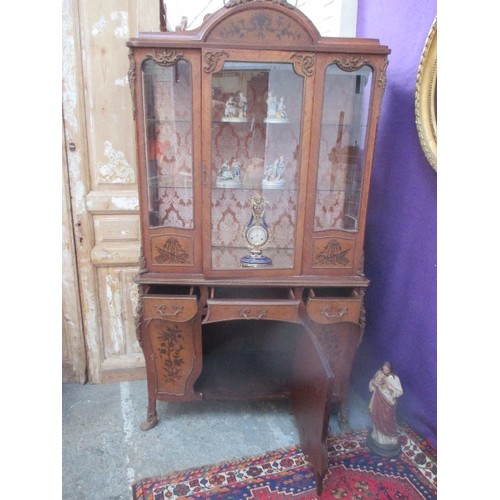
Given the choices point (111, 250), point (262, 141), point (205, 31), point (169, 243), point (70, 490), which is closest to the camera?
point (205, 31)

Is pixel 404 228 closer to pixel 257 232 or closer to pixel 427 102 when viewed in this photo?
pixel 427 102

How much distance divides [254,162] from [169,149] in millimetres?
429

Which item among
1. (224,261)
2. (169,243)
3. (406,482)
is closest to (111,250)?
(169,243)

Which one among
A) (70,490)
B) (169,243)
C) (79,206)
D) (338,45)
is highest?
(338,45)

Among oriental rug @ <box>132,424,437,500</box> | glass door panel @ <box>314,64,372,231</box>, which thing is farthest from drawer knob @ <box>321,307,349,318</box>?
oriental rug @ <box>132,424,437,500</box>

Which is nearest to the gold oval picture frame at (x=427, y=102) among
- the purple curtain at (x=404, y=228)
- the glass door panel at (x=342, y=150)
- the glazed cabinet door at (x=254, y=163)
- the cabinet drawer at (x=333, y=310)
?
the purple curtain at (x=404, y=228)

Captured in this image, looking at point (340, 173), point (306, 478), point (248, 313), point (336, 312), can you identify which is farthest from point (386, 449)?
point (340, 173)

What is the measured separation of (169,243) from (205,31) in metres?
0.88

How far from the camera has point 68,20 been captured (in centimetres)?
181

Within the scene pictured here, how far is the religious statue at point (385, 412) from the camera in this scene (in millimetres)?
1740

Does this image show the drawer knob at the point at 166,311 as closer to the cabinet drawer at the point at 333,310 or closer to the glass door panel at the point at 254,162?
the glass door panel at the point at 254,162

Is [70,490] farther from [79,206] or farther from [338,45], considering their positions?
[338,45]

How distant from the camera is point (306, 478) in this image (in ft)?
5.60

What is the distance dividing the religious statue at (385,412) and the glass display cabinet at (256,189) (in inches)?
7.7
